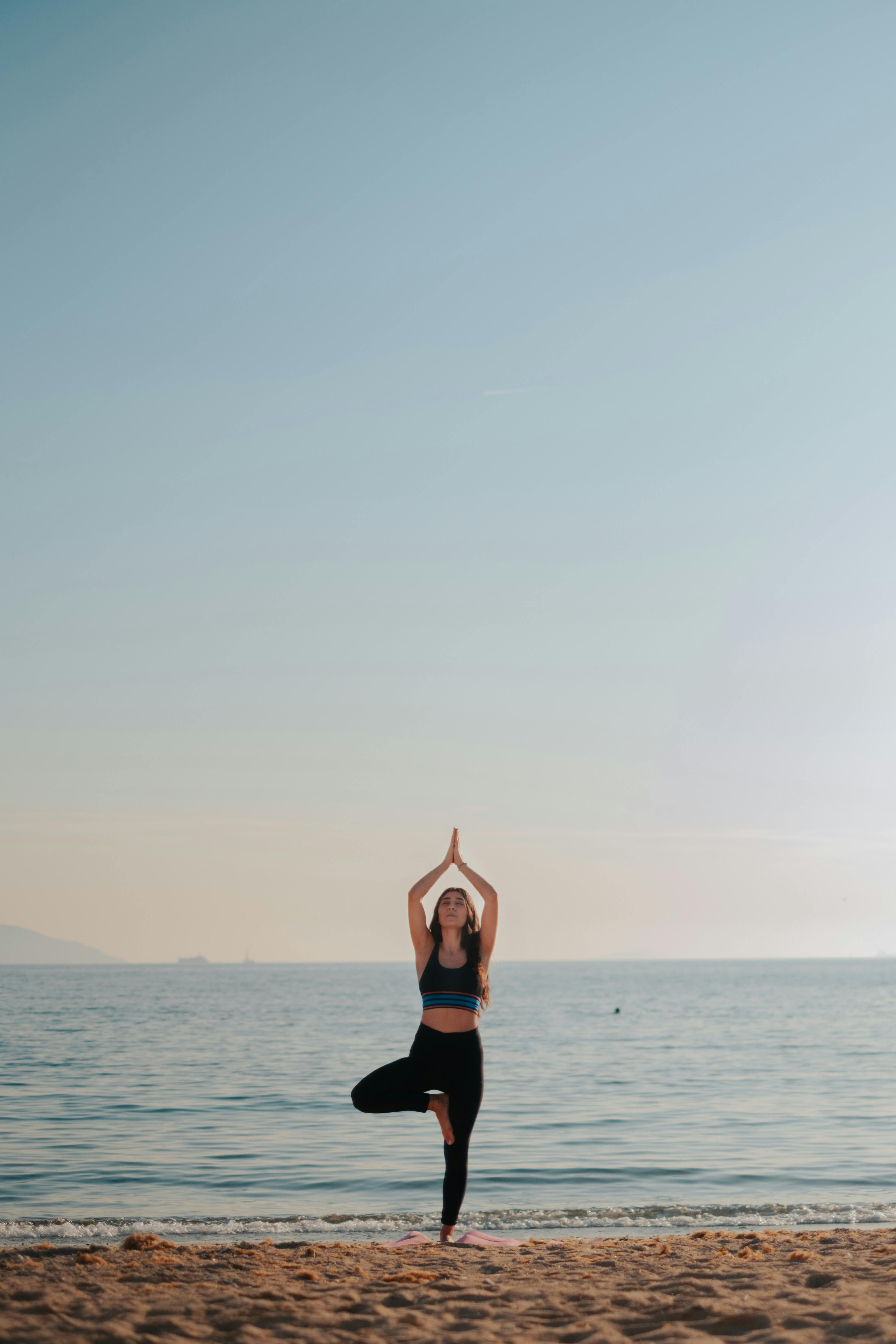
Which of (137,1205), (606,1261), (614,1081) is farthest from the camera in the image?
(614,1081)

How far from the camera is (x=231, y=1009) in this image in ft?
175

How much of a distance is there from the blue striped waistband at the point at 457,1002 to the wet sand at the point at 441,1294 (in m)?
1.56

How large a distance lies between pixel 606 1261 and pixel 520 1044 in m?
26.8

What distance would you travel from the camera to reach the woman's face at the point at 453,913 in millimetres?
7734

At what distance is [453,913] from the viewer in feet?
25.4

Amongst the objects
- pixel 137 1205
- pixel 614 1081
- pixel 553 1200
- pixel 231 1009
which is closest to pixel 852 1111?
pixel 614 1081

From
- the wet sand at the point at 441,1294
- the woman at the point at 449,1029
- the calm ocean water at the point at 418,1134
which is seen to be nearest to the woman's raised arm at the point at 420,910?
the woman at the point at 449,1029

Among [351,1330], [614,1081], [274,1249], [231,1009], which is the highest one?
[351,1330]

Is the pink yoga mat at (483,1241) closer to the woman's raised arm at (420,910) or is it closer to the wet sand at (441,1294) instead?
the wet sand at (441,1294)

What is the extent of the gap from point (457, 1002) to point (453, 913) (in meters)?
0.60

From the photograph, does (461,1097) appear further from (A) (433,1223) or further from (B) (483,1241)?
(A) (433,1223)

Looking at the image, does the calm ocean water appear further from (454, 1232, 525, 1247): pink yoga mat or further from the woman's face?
the woman's face

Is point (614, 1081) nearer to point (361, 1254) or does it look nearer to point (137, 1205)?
point (137, 1205)

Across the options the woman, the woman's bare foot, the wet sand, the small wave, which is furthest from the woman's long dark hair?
the small wave
